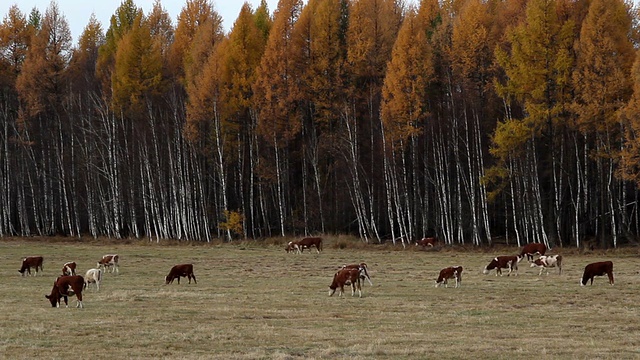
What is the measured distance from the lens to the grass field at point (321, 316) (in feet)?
44.8

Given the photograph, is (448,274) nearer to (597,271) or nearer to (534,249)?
(597,271)

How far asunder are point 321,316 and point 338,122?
1319 inches

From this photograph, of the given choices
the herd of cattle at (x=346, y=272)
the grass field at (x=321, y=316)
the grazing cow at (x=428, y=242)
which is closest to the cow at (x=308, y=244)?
the grazing cow at (x=428, y=242)

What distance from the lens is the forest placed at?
1566 inches

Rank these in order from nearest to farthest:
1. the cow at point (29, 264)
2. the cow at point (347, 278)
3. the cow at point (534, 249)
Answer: the cow at point (347, 278) < the cow at point (29, 264) < the cow at point (534, 249)

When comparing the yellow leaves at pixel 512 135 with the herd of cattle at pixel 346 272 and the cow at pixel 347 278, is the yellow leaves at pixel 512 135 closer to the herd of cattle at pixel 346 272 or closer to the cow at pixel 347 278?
the herd of cattle at pixel 346 272

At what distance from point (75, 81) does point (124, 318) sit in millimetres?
44355

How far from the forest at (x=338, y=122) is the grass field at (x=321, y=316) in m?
10.8

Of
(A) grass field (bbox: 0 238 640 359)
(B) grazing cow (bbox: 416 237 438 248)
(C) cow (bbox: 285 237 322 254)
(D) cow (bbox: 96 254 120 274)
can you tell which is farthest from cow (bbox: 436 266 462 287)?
(B) grazing cow (bbox: 416 237 438 248)

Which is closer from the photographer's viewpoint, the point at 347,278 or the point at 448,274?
the point at 347,278

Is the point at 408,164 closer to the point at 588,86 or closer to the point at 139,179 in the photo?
the point at 588,86

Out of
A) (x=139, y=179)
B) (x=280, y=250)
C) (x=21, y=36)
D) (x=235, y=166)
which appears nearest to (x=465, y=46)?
(x=280, y=250)

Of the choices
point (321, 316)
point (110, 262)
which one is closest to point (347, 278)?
point (321, 316)

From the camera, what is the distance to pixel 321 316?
1786cm
